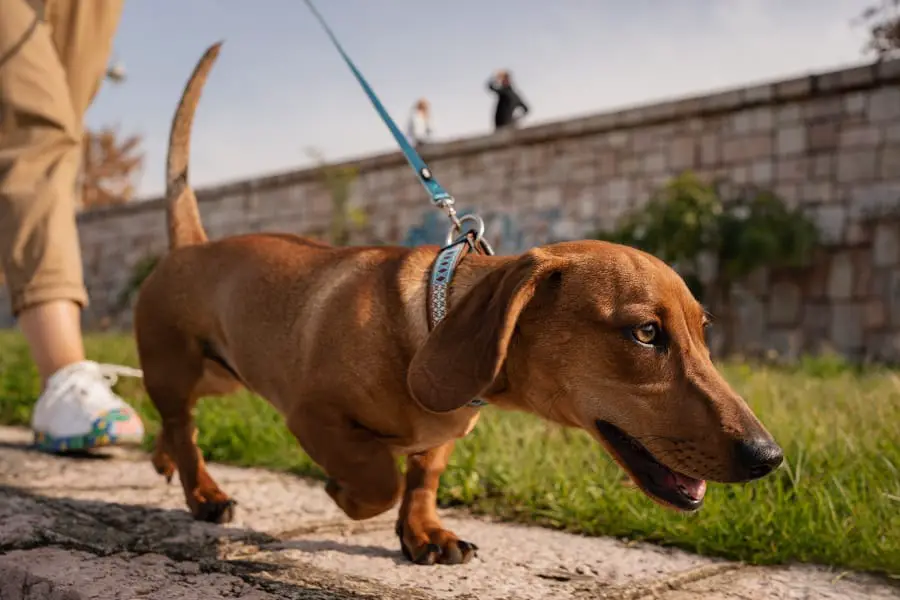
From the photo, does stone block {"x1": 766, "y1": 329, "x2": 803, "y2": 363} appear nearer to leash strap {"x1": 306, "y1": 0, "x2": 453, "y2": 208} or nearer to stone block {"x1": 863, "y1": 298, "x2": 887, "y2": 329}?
Result: stone block {"x1": 863, "y1": 298, "x2": 887, "y2": 329}

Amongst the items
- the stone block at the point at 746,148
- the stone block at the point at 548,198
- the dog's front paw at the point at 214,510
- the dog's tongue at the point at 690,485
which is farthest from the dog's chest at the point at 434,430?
the stone block at the point at 548,198

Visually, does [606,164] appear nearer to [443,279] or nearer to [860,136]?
[860,136]

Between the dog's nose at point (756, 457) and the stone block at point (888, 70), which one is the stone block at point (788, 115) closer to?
the stone block at point (888, 70)

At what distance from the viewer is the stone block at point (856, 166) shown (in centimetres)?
794

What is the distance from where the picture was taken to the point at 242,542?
2002mm

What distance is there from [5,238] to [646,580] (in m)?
2.32

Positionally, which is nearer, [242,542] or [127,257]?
[242,542]

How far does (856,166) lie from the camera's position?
8.02 metres

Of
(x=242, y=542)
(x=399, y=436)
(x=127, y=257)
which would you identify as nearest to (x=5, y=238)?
(x=242, y=542)

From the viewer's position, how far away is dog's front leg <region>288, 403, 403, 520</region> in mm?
1816

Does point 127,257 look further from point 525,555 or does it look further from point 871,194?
point 525,555

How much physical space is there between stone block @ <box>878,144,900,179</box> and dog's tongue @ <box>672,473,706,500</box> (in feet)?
23.6

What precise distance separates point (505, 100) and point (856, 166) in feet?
17.8

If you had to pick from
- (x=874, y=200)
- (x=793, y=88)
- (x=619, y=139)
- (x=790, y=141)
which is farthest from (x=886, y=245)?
(x=619, y=139)
